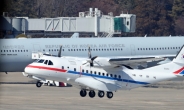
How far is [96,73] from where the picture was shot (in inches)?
1695

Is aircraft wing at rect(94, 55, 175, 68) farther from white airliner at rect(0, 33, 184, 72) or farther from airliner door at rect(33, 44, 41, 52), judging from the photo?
airliner door at rect(33, 44, 41, 52)

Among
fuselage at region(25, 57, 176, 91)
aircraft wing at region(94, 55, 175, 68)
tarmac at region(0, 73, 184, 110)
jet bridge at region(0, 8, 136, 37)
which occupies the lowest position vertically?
tarmac at region(0, 73, 184, 110)

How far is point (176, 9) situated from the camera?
104 meters

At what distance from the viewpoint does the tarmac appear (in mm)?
37906

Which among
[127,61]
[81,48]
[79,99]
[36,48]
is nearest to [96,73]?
[79,99]

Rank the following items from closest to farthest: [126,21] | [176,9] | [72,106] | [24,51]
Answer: [72,106], [24,51], [126,21], [176,9]

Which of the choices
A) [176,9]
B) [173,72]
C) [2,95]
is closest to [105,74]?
[173,72]

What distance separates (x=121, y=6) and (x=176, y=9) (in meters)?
8.92

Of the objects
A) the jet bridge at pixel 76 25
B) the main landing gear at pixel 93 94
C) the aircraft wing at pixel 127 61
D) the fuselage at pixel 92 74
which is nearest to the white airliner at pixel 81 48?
the aircraft wing at pixel 127 61

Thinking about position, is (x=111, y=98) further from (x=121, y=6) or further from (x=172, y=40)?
(x=121, y=6)

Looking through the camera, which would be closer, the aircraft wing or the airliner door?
the aircraft wing

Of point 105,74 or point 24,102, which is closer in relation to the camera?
point 24,102

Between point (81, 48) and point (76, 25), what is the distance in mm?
16423

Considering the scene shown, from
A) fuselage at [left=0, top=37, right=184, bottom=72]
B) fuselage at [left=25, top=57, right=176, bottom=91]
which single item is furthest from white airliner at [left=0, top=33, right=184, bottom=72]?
fuselage at [left=25, top=57, right=176, bottom=91]
